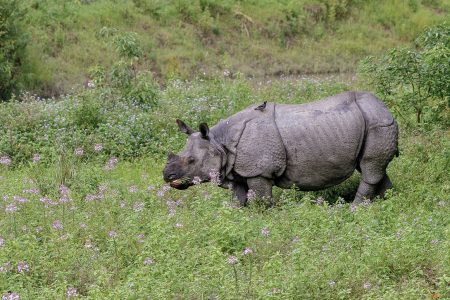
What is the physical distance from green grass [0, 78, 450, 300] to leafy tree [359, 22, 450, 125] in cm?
56

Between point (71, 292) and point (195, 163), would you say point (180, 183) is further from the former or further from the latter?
point (71, 292)

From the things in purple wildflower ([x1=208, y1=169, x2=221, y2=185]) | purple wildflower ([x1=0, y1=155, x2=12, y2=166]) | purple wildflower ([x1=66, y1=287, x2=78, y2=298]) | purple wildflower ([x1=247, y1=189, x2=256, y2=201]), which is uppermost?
purple wildflower ([x1=66, y1=287, x2=78, y2=298])

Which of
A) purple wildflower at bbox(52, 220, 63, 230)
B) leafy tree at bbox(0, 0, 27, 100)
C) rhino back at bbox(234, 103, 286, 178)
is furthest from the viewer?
leafy tree at bbox(0, 0, 27, 100)

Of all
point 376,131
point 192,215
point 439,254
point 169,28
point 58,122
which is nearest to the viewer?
point 439,254

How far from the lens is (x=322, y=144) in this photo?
10250 mm

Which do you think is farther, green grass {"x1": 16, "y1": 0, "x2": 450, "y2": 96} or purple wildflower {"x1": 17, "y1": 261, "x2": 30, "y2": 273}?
green grass {"x1": 16, "y1": 0, "x2": 450, "y2": 96}

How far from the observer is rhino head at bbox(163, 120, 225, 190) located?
10.3 meters

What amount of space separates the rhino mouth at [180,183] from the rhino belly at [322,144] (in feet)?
3.48

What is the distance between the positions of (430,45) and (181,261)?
6164mm

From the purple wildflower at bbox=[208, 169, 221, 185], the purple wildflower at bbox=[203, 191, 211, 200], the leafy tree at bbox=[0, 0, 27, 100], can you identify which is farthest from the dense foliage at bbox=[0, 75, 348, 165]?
the leafy tree at bbox=[0, 0, 27, 100]

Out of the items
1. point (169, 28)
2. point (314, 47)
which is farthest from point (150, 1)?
point (314, 47)

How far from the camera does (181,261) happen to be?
7.68 meters

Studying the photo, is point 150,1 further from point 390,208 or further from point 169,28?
point 390,208

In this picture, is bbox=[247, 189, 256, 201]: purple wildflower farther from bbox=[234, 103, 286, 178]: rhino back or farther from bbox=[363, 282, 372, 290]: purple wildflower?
bbox=[363, 282, 372, 290]: purple wildflower
